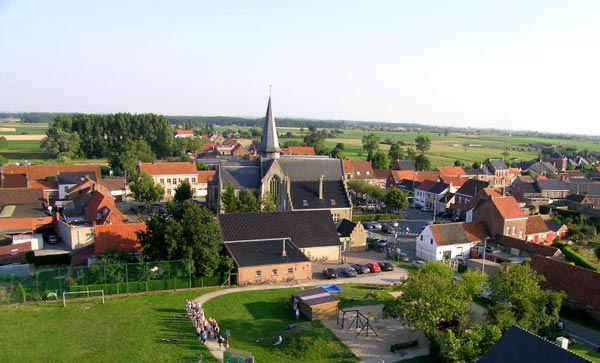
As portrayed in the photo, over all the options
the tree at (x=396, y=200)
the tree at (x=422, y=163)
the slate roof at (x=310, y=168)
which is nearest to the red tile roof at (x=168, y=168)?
the slate roof at (x=310, y=168)

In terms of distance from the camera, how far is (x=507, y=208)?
5322cm

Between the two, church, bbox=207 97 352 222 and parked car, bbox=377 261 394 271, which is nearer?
parked car, bbox=377 261 394 271

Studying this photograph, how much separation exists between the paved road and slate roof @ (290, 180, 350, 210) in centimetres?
3350

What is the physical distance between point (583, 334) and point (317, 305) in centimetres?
1912

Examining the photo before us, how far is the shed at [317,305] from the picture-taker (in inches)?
1294

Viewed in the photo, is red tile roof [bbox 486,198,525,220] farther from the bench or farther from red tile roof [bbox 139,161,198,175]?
red tile roof [bbox 139,161,198,175]

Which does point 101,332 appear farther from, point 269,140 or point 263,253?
point 269,140

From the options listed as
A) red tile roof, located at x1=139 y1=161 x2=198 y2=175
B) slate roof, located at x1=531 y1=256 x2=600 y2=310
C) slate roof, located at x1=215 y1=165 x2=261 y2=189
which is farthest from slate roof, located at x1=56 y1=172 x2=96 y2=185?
slate roof, located at x1=531 y1=256 x2=600 y2=310

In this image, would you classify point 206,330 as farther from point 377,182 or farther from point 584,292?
point 377,182

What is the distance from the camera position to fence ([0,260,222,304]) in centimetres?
3562

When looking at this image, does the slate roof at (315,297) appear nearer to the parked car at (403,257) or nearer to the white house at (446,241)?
the parked car at (403,257)

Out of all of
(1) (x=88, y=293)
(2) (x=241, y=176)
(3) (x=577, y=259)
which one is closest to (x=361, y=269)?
(3) (x=577, y=259)

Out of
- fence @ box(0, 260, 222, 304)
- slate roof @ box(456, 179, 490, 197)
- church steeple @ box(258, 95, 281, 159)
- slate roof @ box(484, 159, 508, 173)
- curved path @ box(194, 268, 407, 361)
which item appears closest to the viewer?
fence @ box(0, 260, 222, 304)

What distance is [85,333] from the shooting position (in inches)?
1181
